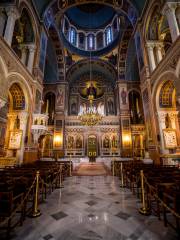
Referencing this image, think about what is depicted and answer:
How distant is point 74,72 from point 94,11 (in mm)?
9782

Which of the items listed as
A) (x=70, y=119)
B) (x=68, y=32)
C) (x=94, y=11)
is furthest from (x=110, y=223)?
(x=94, y=11)

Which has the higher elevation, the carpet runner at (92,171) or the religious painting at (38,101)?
the religious painting at (38,101)

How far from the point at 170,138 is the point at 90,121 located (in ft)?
20.4

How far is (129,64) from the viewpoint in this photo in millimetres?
18422

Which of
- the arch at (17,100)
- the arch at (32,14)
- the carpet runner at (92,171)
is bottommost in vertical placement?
the carpet runner at (92,171)

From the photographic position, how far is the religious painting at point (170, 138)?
8459mm

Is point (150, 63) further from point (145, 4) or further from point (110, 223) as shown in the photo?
point (110, 223)

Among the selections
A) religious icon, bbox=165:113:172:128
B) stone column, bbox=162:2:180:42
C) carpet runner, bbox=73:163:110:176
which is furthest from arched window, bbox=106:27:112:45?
carpet runner, bbox=73:163:110:176

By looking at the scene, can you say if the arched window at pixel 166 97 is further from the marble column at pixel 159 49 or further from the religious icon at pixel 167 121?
the marble column at pixel 159 49

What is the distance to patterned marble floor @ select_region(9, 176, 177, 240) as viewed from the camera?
2400 millimetres

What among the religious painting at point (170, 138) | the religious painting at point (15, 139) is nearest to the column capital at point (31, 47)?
the religious painting at point (15, 139)

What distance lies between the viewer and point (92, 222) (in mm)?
2861

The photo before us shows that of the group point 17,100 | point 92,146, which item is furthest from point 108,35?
point 17,100

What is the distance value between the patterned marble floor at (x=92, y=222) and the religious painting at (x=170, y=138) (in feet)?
18.2
